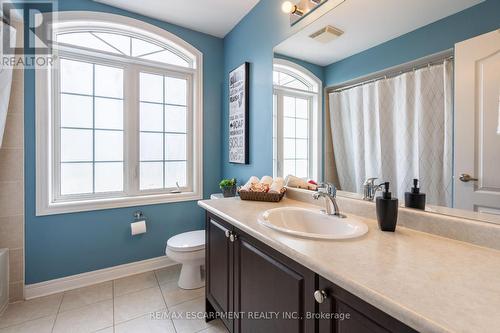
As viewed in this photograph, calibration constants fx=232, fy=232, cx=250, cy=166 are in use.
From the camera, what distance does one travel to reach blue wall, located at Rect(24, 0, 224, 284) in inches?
75.3

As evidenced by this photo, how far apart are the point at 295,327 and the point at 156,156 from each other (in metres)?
2.16

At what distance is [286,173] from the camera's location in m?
1.90

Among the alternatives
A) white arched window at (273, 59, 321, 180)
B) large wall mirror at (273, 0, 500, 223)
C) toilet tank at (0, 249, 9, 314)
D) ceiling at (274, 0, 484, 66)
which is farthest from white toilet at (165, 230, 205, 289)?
ceiling at (274, 0, 484, 66)

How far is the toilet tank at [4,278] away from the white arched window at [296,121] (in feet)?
7.20

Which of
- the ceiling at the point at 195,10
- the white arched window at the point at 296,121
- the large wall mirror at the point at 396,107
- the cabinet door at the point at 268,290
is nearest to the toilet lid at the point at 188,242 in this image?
the cabinet door at the point at 268,290

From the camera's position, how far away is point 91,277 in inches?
83.9

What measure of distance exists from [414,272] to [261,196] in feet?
3.58

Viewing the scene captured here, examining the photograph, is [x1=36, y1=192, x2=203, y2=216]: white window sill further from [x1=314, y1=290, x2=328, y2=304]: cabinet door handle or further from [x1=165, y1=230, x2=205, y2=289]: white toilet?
[x1=314, y1=290, x2=328, y2=304]: cabinet door handle

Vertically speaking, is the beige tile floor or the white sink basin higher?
the white sink basin

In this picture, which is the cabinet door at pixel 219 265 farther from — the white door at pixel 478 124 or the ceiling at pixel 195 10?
the ceiling at pixel 195 10

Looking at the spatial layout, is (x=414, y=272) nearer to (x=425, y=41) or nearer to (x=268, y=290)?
(x=268, y=290)

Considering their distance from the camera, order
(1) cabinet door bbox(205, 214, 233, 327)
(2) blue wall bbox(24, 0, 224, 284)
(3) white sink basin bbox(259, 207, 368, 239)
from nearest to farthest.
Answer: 1. (3) white sink basin bbox(259, 207, 368, 239)
2. (1) cabinet door bbox(205, 214, 233, 327)
3. (2) blue wall bbox(24, 0, 224, 284)

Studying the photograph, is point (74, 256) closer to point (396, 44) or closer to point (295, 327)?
point (295, 327)

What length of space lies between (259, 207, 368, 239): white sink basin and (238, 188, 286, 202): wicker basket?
255 mm
